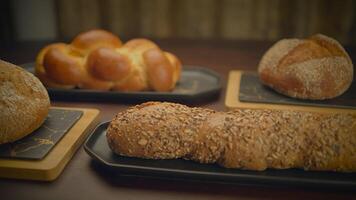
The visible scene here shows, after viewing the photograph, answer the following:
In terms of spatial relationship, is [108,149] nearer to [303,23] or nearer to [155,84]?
[155,84]

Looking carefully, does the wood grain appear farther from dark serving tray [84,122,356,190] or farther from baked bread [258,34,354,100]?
dark serving tray [84,122,356,190]

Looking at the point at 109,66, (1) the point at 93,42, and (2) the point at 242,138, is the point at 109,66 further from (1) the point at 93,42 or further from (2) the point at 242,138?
(2) the point at 242,138

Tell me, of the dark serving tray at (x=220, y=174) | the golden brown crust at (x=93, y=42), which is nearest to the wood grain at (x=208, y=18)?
the golden brown crust at (x=93, y=42)

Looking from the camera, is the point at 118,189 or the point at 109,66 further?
the point at 109,66

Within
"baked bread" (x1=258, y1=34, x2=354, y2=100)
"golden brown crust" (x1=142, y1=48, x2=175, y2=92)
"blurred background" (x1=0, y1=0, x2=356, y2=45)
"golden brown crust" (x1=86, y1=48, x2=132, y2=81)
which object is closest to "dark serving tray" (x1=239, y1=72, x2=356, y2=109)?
"baked bread" (x1=258, y1=34, x2=354, y2=100)

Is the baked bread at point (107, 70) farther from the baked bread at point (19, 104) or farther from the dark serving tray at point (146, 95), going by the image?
the baked bread at point (19, 104)

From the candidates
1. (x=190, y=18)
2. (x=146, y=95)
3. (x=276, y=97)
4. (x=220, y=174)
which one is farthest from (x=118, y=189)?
(x=190, y=18)
